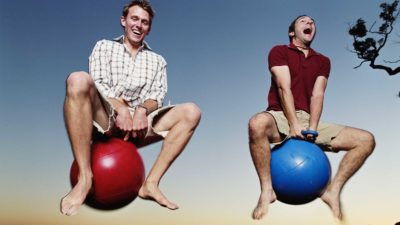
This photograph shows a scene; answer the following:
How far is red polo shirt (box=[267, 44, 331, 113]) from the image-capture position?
5879 millimetres

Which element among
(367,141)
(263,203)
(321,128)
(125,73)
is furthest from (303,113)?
(125,73)

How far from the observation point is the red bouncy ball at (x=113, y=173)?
194 inches

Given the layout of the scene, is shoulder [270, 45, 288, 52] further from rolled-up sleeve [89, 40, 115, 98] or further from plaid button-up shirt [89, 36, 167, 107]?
rolled-up sleeve [89, 40, 115, 98]

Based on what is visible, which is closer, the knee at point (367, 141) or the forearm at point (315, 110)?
the forearm at point (315, 110)

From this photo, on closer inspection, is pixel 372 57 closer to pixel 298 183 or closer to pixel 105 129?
pixel 298 183

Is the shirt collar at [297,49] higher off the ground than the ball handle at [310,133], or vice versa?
the shirt collar at [297,49]

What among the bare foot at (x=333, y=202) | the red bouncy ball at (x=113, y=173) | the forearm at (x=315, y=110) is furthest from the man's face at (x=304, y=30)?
the red bouncy ball at (x=113, y=173)

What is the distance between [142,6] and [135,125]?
4.16 ft

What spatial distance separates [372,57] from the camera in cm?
1025

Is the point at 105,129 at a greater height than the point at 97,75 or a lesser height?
lesser

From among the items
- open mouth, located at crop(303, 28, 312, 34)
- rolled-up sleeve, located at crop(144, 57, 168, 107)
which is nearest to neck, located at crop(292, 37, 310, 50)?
open mouth, located at crop(303, 28, 312, 34)

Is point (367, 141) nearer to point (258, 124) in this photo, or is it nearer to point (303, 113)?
point (303, 113)

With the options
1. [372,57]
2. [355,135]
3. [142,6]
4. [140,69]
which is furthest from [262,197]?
[372,57]

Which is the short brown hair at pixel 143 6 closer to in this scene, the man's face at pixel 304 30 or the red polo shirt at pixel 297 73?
the red polo shirt at pixel 297 73
